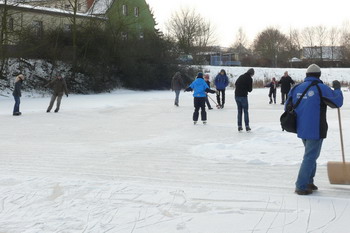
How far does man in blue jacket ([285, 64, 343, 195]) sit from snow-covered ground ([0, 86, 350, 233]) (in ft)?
0.97

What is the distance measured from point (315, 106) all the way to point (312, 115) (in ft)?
0.36

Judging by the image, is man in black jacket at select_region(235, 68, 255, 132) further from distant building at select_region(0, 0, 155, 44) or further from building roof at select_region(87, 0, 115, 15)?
building roof at select_region(87, 0, 115, 15)

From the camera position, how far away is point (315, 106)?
5.26m

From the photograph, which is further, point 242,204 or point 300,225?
point 242,204

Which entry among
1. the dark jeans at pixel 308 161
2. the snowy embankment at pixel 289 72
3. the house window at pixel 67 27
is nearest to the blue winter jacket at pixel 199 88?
→ the dark jeans at pixel 308 161

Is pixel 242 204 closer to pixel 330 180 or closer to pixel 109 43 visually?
pixel 330 180

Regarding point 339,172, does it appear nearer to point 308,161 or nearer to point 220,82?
point 308,161

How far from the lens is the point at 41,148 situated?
372 inches

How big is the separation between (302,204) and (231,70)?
47.0 m

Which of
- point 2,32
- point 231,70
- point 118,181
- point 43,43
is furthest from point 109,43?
point 118,181

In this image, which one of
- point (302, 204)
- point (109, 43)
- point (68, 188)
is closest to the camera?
point (302, 204)

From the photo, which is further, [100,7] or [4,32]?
[100,7]

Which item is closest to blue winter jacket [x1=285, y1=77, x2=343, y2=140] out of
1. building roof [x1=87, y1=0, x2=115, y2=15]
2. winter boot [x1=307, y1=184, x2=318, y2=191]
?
winter boot [x1=307, y1=184, x2=318, y2=191]

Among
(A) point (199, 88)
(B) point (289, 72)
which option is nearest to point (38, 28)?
(A) point (199, 88)
